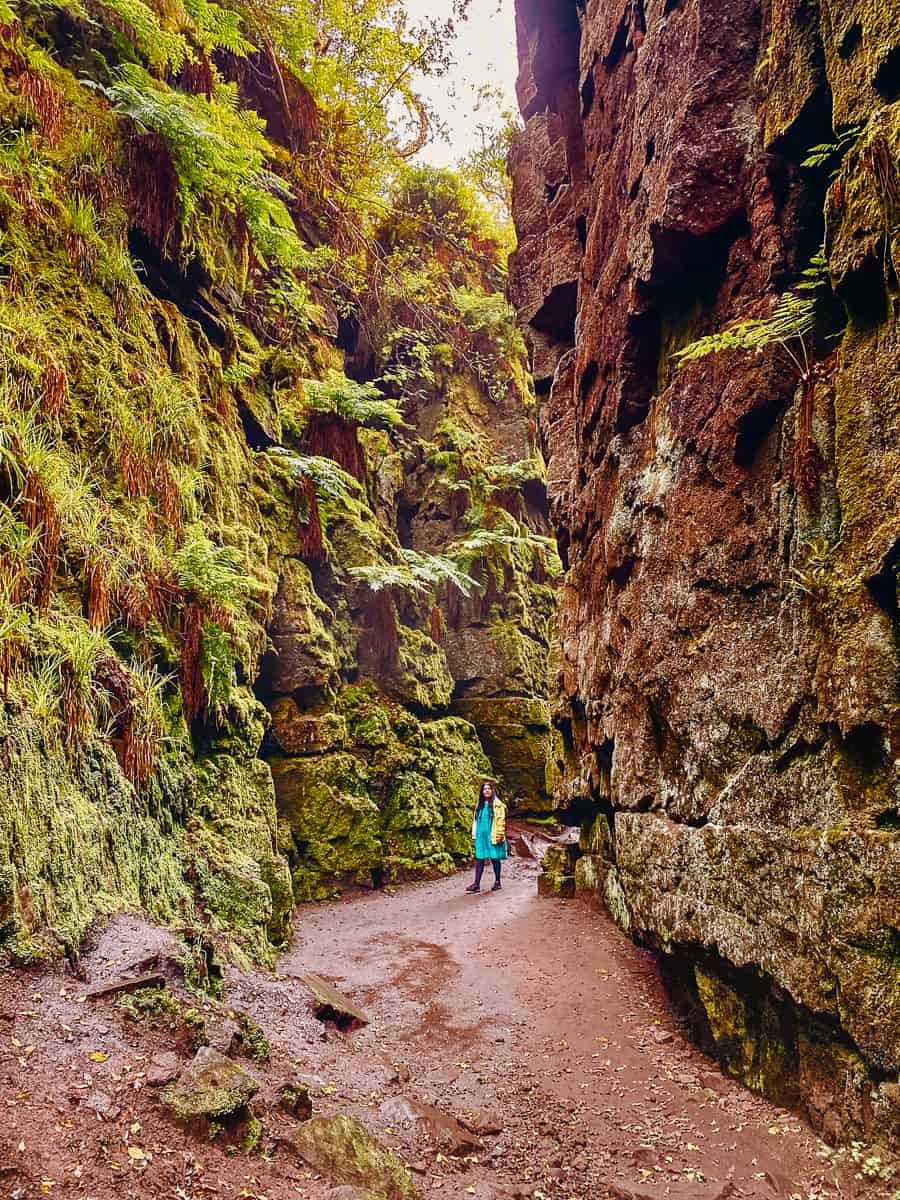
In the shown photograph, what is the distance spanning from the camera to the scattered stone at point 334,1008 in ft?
18.8

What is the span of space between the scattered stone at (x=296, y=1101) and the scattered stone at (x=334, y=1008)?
1739 millimetres

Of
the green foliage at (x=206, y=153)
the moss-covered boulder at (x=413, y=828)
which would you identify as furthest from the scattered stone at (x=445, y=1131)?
the green foliage at (x=206, y=153)

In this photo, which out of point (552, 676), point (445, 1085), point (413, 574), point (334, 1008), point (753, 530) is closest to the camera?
point (445, 1085)

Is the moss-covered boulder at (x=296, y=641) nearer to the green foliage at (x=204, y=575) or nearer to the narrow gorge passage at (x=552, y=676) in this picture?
the narrow gorge passage at (x=552, y=676)

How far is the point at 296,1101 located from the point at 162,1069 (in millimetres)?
1000

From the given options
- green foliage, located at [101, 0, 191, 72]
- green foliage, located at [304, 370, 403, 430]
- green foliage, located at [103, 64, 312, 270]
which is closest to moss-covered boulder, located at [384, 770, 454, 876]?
green foliage, located at [304, 370, 403, 430]

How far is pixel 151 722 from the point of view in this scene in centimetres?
614

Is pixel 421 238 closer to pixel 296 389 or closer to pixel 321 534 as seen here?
pixel 296 389

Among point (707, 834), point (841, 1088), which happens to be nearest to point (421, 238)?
point (707, 834)

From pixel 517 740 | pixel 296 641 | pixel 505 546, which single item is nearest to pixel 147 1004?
pixel 296 641

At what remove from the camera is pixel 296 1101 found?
12.8 ft

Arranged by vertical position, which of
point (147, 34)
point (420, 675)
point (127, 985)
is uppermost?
point (147, 34)

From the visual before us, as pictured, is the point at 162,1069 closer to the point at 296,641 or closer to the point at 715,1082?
the point at 715,1082

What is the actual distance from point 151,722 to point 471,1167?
430 cm
